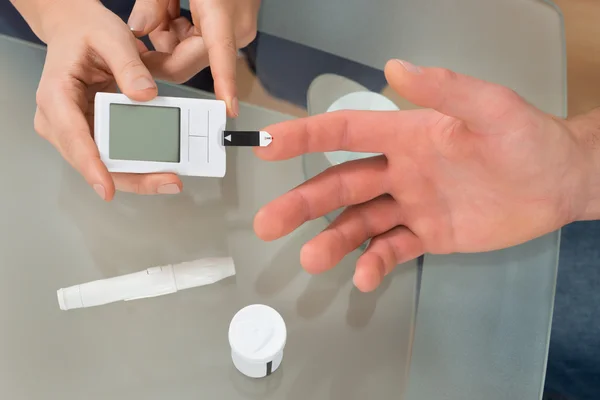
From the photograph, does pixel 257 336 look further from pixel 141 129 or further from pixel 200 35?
pixel 200 35

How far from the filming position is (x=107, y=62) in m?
0.62

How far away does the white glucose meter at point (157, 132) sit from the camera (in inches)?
22.0

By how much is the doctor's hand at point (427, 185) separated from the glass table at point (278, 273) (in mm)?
→ 76

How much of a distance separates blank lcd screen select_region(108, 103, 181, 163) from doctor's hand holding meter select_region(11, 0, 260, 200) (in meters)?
0.02

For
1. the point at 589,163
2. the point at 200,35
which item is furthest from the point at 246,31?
the point at 589,163

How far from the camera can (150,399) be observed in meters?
0.63

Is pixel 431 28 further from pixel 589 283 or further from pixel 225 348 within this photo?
pixel 225 348

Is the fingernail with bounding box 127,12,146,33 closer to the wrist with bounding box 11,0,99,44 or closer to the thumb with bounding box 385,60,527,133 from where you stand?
the wrist with bounding box 11,0,99,44

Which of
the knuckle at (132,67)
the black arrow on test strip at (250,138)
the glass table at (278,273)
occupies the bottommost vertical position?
the glass table at (278,273)

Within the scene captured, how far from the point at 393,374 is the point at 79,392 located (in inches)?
15.3

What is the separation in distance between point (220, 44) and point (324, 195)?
233mm

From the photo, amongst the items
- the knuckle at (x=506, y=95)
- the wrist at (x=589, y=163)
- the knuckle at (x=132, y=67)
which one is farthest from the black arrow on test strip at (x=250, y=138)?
the wrist at (x=589, y=163)

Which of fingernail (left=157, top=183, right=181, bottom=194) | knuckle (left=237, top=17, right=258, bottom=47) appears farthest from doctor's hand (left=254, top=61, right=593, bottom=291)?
knuckle (left=237, top=17, right=258, bottom=47)

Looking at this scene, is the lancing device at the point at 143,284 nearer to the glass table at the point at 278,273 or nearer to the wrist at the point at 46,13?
the glass table at the point at 278,273
